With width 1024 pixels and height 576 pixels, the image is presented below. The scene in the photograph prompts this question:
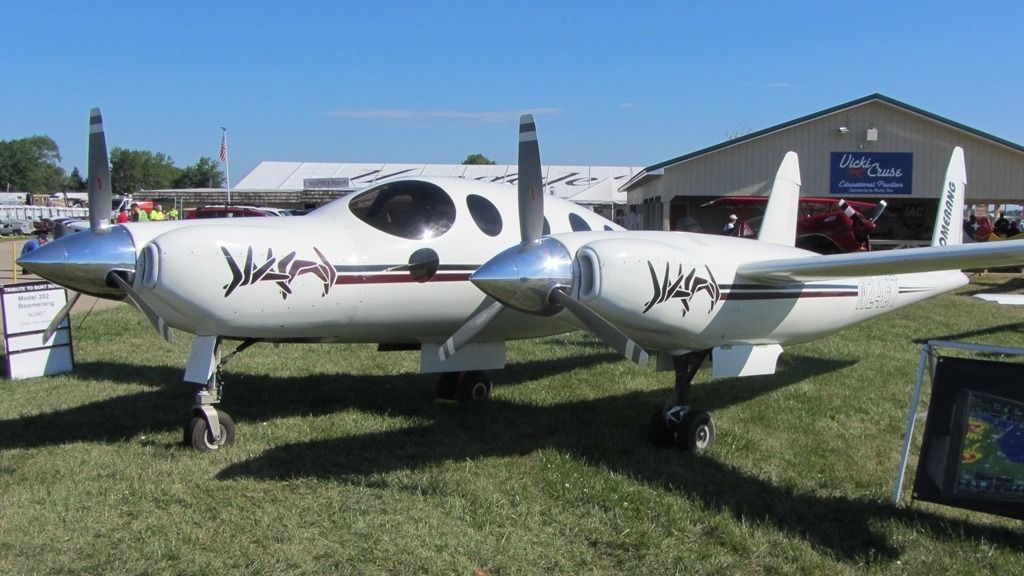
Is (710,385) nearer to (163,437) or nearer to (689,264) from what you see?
(689,264)

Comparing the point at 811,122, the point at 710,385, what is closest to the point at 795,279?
the point at 710,385

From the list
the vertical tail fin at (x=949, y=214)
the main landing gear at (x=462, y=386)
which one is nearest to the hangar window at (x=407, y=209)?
the main landing gear at (x=462, y=386)

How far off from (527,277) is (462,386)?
3317 mm

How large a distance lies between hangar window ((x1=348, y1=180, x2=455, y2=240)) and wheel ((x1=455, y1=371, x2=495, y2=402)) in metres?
1.95

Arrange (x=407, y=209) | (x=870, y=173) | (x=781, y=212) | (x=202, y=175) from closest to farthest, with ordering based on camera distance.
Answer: (x=407, y=209) → (x=781, y=212) → (x=870, y=173) → (x=202, y=175)

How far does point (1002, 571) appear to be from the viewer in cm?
438

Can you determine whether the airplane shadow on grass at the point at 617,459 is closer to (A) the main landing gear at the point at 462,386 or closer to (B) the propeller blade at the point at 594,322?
(A) the main landing gear at the point at 462,386

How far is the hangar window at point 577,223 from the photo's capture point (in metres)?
8.38

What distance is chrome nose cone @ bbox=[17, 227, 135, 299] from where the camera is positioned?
6156 mm

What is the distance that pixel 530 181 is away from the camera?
605cm

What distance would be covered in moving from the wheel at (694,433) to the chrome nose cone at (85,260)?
452cm

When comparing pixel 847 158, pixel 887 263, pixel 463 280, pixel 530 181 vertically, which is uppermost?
pixel 847 158

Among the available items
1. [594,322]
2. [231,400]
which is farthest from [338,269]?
[231,400]

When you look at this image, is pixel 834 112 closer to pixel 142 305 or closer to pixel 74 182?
pixel 142 305
